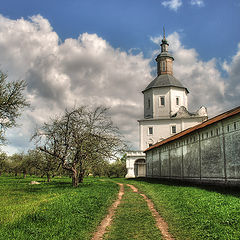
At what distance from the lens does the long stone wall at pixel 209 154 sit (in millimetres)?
16844

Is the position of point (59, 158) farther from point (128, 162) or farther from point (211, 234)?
point (128, 162)

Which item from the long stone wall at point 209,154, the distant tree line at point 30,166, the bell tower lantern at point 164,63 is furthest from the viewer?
the bell tower lantern at point 164,63

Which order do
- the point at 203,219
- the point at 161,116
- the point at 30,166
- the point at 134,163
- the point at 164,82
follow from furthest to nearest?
the point at 164,82, the point at 161,116, the point at 134,163, the point at 30,166, the point at 203,219

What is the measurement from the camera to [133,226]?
26.7 ft

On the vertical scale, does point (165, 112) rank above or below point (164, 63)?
below

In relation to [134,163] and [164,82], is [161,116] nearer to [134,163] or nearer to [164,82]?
[164,82]

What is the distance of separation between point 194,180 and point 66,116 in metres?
12.4

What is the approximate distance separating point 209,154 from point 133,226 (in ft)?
44.5

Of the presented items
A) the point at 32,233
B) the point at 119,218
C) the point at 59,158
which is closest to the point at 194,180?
the point at 59,158

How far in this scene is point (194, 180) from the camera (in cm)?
2278

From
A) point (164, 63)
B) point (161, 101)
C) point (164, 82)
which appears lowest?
point (161, 101)

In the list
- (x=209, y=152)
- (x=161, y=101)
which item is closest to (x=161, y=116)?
(x=161, y=101)

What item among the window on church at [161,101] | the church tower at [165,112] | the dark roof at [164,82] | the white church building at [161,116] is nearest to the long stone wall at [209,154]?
the white church building at [161,116]

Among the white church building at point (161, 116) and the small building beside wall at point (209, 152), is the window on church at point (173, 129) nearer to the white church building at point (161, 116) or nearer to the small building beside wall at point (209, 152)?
the white church building at point (161, 116)
